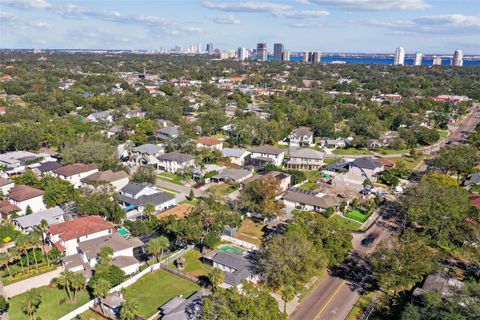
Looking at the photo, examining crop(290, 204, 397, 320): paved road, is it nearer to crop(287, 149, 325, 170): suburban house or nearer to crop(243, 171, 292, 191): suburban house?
crop(243, 171, 292, 191): suburban house

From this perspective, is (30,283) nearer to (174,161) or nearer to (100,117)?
(174,161)

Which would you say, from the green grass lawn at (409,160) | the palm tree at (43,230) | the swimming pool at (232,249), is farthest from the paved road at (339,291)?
the green grass lawn at (409,160)

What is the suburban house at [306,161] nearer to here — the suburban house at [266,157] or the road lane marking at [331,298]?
the suburban house at [266,157]

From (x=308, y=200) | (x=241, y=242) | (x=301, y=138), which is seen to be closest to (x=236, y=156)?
(x=301, y=138)

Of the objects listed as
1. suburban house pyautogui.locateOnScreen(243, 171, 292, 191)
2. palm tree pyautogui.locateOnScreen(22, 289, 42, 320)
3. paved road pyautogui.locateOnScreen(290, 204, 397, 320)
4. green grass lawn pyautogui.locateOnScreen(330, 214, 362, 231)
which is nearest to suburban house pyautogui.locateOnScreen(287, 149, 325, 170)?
suburban house pyautogui.locateOnScreen(243, 171, 292, 191)

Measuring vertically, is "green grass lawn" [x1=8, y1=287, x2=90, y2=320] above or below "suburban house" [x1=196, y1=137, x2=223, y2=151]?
below

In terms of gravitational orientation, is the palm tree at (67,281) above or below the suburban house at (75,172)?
below
